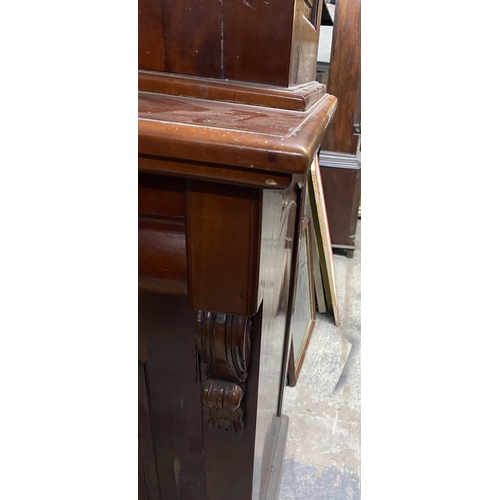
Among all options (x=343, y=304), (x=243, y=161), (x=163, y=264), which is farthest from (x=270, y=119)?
(x=343, y=304)

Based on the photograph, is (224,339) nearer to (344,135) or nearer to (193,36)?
(193,36)

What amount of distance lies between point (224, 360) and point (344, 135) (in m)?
2.04

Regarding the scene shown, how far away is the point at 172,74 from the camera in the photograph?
1.65 ft

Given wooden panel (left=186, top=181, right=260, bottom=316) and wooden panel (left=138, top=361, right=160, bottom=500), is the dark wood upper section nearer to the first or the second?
wooden panel (left=186, top=181, right=260, bottom=316)

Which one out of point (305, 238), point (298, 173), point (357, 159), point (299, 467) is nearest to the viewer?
point (298, 173)

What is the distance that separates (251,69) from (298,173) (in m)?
0.20

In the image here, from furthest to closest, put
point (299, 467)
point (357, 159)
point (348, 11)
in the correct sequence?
1. point (357, 159)
2. point (348, 11)
3. point (299, 467)

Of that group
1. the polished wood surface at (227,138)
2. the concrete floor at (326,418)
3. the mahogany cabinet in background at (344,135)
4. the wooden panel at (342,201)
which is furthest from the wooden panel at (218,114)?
the wooden panel at (342,201)

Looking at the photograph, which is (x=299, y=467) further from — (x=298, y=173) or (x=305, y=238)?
(x=298, y=173)

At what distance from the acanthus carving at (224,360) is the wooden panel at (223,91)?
26 cm

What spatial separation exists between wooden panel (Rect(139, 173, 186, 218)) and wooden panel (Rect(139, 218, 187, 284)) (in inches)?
0.6

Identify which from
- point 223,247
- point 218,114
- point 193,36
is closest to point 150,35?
point 193,36

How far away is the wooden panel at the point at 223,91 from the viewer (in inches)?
19.0

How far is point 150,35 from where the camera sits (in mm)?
490
